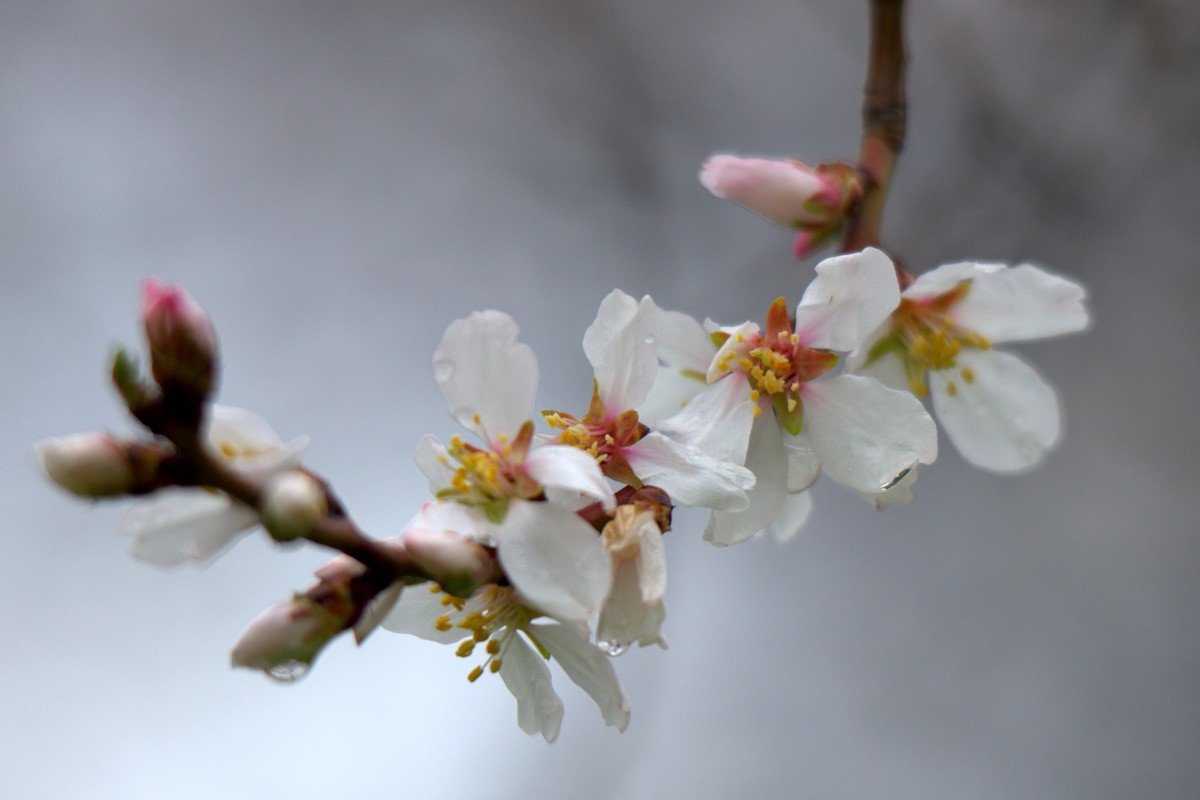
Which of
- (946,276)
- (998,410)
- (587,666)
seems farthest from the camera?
(998,410)

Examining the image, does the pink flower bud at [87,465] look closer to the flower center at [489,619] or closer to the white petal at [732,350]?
the flower center at [489,619]

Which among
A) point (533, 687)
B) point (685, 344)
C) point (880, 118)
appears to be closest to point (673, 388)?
point (685, 344)

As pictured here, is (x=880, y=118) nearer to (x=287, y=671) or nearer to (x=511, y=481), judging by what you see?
(x=511, y=481)

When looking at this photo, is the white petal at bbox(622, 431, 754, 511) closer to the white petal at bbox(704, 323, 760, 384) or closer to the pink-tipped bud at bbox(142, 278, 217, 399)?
the white petal at bbox(704, 323, 760, 384)

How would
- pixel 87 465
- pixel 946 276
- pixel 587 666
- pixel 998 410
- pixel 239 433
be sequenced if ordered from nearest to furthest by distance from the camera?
1. pixel 87 465
2. pixel 239 433
3. pixel 587 666
4. pixel 946 276
5. pixel 998 410

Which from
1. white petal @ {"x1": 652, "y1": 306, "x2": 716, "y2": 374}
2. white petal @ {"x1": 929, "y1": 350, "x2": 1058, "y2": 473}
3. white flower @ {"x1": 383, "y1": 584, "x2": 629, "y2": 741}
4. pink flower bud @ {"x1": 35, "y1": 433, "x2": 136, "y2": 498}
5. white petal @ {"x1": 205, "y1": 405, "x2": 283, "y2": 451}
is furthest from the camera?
white petal @ {"x1": 929, "y1": 350, "x2": 1058, "y2": 473}

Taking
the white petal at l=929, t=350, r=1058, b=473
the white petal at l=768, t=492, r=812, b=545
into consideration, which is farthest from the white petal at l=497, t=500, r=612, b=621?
the white petal at l=929, t=350, r=1058, b=473
